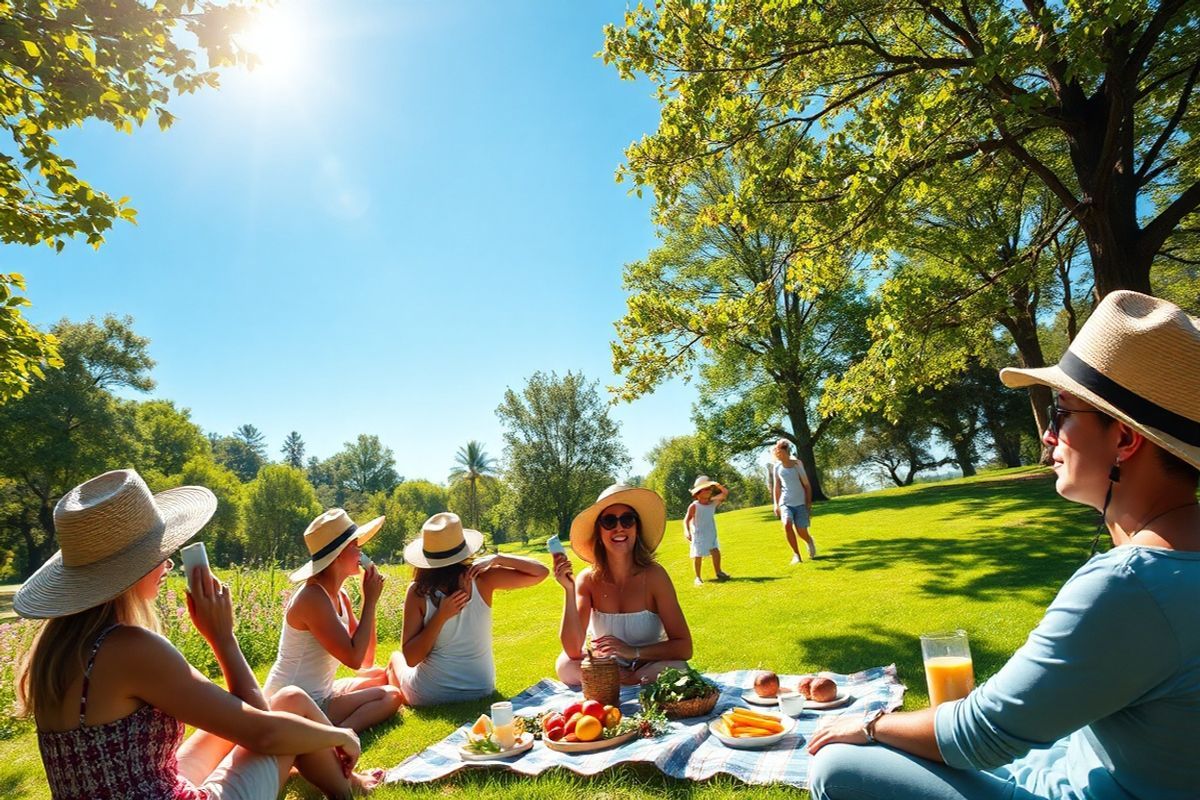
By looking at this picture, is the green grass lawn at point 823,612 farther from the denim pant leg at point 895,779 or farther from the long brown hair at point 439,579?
the denim pant leg at point 895,779

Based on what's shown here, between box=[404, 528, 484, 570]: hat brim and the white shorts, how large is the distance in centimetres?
246

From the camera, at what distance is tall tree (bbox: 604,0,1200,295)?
28.5 ft

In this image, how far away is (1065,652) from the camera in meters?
1.76

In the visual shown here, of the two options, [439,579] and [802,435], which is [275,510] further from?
[439,579]

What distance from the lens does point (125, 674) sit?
8.98 feet

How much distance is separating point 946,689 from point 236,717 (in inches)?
131

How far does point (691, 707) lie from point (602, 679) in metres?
0.67

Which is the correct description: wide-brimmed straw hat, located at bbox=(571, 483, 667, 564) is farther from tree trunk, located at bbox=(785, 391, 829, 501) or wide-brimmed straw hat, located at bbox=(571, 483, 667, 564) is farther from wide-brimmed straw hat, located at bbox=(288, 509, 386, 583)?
tree trunk, located at bbox=(785, 391, 829, 501)

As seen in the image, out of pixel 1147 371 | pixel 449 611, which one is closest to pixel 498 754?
pixel 449 611

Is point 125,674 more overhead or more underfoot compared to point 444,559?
more overhead

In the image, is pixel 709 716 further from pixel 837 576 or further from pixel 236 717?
pixel 837 576

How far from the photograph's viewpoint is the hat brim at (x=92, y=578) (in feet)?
9.10

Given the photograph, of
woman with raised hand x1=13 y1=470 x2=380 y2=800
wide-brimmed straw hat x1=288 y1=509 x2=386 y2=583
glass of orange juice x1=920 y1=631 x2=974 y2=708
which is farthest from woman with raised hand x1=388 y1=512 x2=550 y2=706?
glass of orange juice x1=920 y1=631 x2=974 y2=708

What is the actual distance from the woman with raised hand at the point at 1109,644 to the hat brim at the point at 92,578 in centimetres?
290
